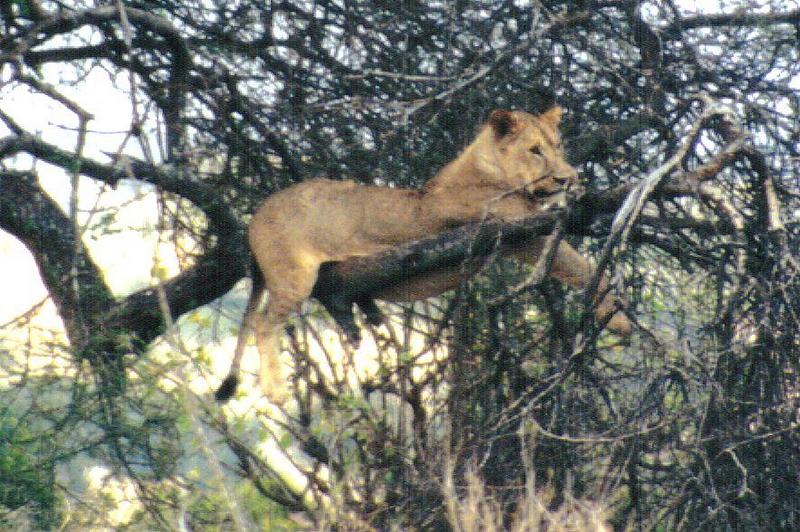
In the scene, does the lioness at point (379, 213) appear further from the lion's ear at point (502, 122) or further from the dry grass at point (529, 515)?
the dry grass at point (529, 515)

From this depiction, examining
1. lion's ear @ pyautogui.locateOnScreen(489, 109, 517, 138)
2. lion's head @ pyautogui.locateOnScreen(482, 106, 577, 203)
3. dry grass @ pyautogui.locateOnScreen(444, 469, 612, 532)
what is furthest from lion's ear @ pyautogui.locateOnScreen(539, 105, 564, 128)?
dry grass @ pyautogui.locateOnScreen(444, 469, 612, 532)

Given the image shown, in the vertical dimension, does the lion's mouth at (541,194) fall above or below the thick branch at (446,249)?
above

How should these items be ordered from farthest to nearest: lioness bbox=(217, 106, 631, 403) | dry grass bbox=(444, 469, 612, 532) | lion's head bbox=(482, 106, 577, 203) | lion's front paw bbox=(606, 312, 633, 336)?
lion's head bbox=(482, 106, 577, 203) → lioness bbox=(217, 106, 631, 403) → lion's front paw bbox=(606, 312, 633, 336) → dry grass bbox=(444, 469, 612, 532)

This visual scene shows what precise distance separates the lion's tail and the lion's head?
1.38 m

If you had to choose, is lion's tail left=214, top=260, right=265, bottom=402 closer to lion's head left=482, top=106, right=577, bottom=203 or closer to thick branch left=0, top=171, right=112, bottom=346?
thick branch left=0, top=171, right=112, bottom=346

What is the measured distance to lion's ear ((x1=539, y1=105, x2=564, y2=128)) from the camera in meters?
6.63

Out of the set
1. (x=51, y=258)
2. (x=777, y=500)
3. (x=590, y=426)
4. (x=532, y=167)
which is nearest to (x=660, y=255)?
(x=532, y=167)

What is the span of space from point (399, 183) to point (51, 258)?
191 cm

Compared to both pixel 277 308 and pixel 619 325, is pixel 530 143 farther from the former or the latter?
pixel 277 308

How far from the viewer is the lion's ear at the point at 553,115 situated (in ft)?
21.7

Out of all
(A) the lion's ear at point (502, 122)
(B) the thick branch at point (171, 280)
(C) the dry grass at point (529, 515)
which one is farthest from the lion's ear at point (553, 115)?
(C) the dry grass at point (529, 515)

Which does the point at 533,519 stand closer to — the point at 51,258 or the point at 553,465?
the point at 553,465

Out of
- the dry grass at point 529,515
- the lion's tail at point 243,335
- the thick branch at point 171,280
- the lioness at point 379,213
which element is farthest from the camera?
the lion's tail at point 243,335

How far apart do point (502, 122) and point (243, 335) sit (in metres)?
1.88
